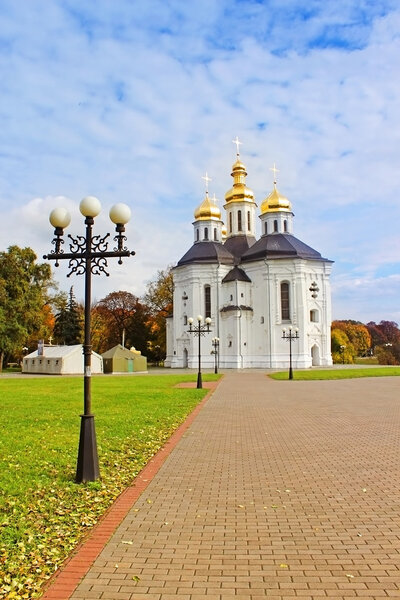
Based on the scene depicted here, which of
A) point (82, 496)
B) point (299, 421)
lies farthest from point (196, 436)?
point (82, 496)

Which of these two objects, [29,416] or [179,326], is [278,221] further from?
[29,416]

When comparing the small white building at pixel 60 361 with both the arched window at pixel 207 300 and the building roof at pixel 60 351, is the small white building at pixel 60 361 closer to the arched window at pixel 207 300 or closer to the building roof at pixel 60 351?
the building roof at pixel 60 351

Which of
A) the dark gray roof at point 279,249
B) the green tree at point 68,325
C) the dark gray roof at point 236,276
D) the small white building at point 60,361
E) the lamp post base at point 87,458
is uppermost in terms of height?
the dark gray roof at point 279,249

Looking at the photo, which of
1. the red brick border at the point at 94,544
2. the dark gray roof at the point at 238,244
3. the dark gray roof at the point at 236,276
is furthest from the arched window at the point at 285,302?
the red brick border at the point at 94,544

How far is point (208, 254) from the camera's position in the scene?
59.4m

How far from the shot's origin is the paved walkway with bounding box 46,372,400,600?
13.8 feet

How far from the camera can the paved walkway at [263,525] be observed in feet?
13.8

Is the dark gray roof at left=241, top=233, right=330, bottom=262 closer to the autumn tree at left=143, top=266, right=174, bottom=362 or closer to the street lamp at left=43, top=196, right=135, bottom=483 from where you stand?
the autumn tree at left=143, top=266, right=174, bottom=362

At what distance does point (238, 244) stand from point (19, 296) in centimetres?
2613

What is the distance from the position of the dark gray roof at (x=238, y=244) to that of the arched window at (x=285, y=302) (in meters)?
8.86

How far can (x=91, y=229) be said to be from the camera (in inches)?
318

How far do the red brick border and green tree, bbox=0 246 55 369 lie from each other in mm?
44543

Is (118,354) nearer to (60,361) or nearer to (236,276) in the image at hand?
(60,361)

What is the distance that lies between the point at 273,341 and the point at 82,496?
4710 cm
